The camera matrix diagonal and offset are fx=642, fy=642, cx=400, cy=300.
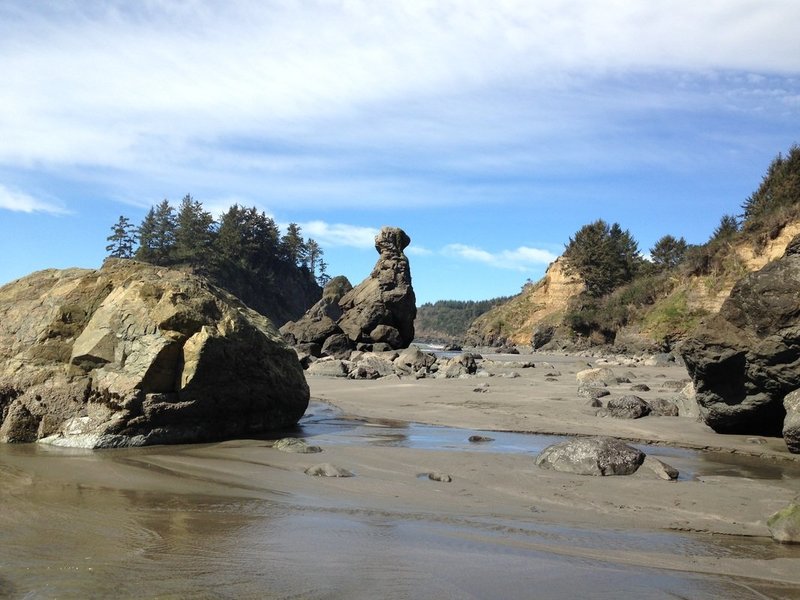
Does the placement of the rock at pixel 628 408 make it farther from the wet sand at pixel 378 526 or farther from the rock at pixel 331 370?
the rock at pixel 331 370

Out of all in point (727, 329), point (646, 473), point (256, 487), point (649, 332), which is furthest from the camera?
point (649, 332)

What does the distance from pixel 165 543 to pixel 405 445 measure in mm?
4758

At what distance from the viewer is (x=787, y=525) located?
4605mm

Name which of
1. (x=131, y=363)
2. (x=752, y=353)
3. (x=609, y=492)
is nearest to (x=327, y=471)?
(x=609, y=492)

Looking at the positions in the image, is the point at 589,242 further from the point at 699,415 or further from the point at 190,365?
the point at 190,365

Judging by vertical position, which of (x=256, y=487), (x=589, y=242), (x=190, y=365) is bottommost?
(x=256, y=487)

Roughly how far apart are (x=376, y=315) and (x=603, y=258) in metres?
29.4

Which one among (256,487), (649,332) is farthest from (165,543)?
(649,332)

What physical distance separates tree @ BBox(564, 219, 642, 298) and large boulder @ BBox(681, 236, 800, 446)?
51.6m

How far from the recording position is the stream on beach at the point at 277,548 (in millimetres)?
3428

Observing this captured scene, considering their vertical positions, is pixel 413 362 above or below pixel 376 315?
below

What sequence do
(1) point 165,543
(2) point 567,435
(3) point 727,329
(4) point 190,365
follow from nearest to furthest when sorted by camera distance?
1. (1) point 165,543
2. (4) point 190,365
3. (3) point 727,329
4. (2) point 567,435

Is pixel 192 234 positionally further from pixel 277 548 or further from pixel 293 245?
pixel 277 548

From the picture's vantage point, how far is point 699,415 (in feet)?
33.5
